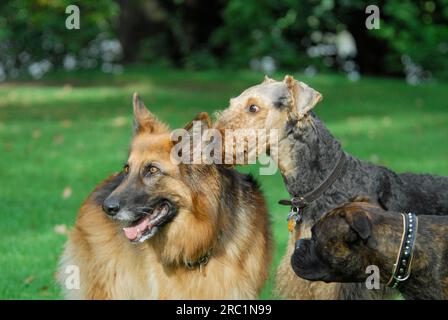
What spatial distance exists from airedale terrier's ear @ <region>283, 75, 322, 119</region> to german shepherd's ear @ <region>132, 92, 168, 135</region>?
1061mm

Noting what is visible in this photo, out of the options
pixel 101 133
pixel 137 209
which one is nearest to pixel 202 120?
pixel 137 209

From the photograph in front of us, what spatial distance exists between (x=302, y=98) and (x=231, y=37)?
20666mm

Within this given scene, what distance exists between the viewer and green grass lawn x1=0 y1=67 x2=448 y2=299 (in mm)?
9523

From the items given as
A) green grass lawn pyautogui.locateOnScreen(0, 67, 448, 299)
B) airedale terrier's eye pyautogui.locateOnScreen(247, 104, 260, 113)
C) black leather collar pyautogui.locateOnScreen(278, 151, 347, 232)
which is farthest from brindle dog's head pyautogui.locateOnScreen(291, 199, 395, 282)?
green grass lawn pyautogui.locateOnScreen(0, 67, 448, 299)

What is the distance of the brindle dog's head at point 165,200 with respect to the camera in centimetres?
634

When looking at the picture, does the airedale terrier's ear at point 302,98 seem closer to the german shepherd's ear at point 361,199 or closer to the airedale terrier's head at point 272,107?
the airedale terrier's head at point 272,107

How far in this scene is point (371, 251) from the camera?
6129mm

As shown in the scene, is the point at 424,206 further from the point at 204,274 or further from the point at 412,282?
the point at 204,274

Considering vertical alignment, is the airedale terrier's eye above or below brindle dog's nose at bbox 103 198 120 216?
above

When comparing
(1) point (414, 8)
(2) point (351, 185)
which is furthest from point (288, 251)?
(1) point (414, 8)

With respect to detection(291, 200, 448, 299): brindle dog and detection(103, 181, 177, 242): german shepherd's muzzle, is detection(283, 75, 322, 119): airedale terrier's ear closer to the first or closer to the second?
detection(291, 200, 448, 299): brindle dog

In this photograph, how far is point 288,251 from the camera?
7188 millimetres

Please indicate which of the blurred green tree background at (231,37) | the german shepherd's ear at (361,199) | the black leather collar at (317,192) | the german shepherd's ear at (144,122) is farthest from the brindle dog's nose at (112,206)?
the blurred green tree background at (231,37)

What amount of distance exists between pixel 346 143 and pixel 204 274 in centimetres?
949
